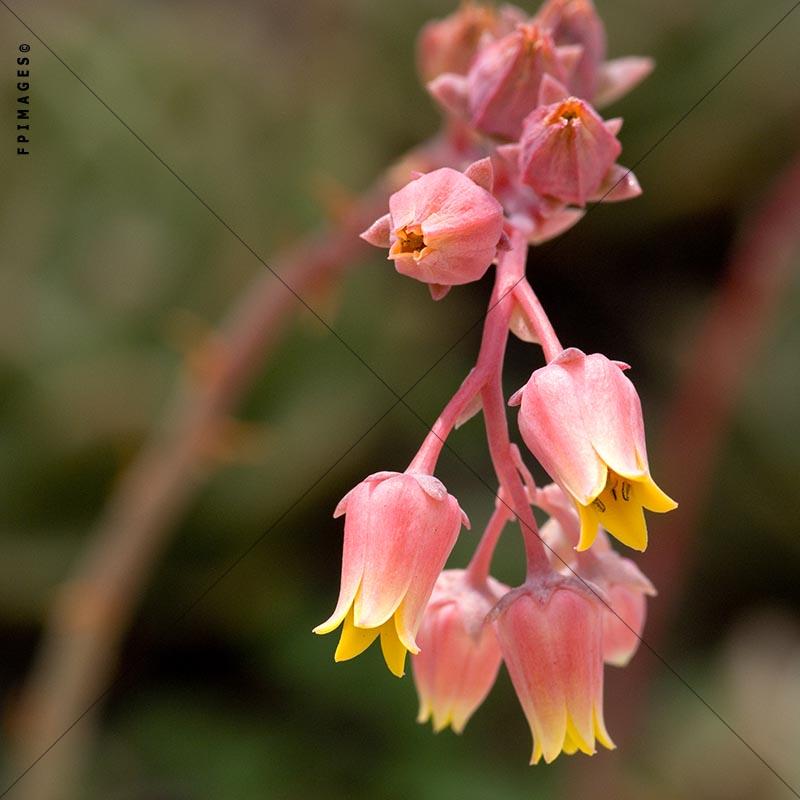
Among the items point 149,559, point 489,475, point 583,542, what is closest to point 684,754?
point 489,475

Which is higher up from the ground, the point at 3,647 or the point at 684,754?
the point at 3,647

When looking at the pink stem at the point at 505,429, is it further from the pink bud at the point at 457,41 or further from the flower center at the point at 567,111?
the pink bud at the point at 457,41

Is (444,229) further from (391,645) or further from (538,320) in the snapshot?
(391,645)

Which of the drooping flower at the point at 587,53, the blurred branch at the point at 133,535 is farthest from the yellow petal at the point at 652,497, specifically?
the blurred branch at the point at 133,535

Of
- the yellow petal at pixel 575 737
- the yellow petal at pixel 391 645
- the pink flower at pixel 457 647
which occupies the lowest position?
the yellow petal at pixel 575 737

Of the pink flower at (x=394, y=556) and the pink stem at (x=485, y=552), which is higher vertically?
the pink flower at (x=394, y=556)

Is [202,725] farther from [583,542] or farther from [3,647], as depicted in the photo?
[583,542]
